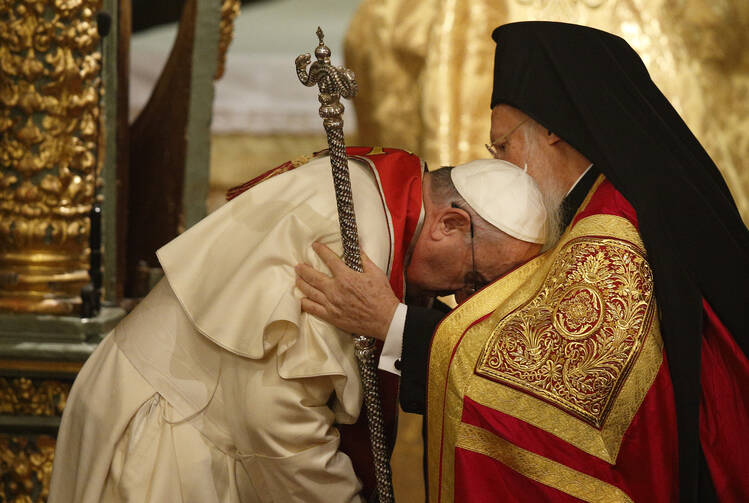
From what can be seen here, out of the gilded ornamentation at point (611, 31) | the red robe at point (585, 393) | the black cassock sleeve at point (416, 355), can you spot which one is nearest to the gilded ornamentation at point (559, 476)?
the red robe at point (585, 393)

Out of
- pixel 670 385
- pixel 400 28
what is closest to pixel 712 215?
pixel 670 385

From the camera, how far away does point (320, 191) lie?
230cm

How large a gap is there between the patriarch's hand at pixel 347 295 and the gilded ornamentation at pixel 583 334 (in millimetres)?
266

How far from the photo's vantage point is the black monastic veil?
87.4 inches

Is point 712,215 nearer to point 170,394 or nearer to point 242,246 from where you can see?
point 242,246

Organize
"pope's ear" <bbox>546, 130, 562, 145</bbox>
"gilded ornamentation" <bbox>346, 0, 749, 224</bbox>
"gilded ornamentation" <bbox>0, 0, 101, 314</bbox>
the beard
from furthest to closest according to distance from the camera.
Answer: "gilded ornamentation" <bbox>346, 0, 749, 224</bbox>
"gilded ornamentation" <bbox>0, 0, 101, 314</bbox>
"pope's ear" <bbox>546, 130, 562, 145</bbox>
the beard

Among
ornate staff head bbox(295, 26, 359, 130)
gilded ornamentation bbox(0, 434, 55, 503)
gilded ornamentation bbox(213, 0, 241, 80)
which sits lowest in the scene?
gilded ornamentation bbox(0, 434, 55, 503)

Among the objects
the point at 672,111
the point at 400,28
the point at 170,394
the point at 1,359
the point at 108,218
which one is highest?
the point at 400,28

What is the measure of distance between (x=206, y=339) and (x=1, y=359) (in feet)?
4.33

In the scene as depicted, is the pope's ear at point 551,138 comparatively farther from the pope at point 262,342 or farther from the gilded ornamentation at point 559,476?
the gilded ornamentation at point 559,476

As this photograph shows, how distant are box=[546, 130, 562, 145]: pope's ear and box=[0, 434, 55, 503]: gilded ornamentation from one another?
6.37 feet

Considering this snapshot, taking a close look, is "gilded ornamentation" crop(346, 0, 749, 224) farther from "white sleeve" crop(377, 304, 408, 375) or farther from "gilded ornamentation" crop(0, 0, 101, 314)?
"white sleeve" crop(377, 304, 408, 375)

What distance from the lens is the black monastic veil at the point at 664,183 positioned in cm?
222

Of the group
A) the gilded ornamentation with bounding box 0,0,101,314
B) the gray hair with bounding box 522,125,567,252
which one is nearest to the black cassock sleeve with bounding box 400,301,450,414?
the gray hair with bounding box 522,125,567,252
